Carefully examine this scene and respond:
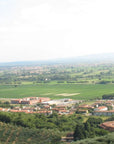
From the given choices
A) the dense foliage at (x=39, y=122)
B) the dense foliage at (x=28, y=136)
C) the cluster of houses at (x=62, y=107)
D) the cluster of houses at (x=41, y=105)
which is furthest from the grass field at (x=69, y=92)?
the dense foliage at (x=28, y=136)

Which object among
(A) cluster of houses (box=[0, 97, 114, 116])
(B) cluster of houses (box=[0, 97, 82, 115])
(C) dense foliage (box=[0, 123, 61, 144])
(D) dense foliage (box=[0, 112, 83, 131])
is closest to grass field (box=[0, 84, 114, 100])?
(B) cluster of houses (box=[0, 97, 82, 115])

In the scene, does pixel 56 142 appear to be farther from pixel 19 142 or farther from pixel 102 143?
pixel 102 143

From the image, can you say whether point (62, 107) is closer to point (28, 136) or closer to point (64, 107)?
point (64, 107)

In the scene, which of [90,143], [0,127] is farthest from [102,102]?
[90,143]

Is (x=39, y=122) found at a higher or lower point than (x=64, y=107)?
Answer: higher

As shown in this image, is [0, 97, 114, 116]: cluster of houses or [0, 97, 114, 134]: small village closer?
[0, 97, 114, 134]: small village

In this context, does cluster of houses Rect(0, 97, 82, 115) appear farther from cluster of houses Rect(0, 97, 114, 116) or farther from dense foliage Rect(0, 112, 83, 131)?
dense foliage Rect(0, 112, 83, 131)

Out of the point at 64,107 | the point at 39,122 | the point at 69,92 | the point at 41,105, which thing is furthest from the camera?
the point at 69,92

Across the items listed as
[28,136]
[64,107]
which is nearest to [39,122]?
[28,136]

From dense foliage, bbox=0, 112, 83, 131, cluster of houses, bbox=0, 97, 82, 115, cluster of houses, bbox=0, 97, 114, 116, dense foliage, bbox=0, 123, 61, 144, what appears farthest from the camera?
cluster of houses, bbox=0, 97, 82, 115

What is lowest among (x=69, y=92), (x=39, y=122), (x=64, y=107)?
(x=64, y=107)

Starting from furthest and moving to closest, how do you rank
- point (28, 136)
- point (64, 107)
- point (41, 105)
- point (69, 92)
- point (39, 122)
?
point (69, 92), point (41, 105), point (64, 107), point (39, 122), point (28, 136)
